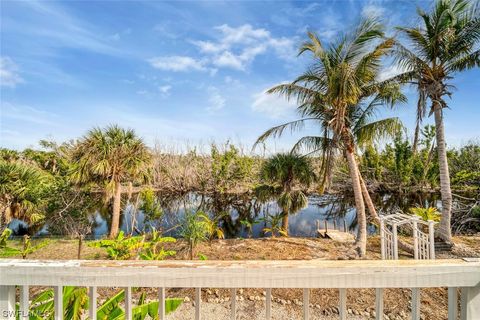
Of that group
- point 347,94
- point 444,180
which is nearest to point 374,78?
point 347,94

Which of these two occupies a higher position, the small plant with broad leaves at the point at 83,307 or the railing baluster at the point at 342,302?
the railing baluster at the point at 342,302

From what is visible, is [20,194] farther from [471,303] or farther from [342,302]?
[471,303]

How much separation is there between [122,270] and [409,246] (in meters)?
9.13

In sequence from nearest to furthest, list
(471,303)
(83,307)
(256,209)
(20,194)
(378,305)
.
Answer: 1. (471,303)
2. (378,305)
3. (83,307)
4. (20,194)
5. (256,209)

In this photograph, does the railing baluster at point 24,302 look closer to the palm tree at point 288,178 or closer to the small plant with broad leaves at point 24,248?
the small plant with broad leaves at point 24,248

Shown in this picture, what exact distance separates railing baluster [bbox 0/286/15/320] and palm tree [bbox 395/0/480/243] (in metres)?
9.60

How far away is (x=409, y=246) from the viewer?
26.8ft

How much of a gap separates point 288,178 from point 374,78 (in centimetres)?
436

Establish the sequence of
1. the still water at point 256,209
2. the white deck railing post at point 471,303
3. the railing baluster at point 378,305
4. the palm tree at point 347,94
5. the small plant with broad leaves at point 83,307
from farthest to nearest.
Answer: the still water at point 256,209 < the palm tree at point 347,94 < the small plant with broad leaves at point 83,307 < the railing baluster at point 378,305 < the white deck railing post at point 471,303

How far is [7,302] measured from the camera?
4.03 feet

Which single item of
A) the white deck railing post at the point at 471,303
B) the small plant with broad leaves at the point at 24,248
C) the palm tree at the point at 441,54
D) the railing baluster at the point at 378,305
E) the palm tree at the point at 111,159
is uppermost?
the palm tree at the point at 441,54

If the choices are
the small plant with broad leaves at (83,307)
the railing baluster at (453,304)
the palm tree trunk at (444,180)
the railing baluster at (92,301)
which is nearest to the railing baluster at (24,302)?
the railing baluster at (92,301)

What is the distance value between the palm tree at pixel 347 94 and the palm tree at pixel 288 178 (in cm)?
77

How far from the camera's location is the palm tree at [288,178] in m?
10.2
